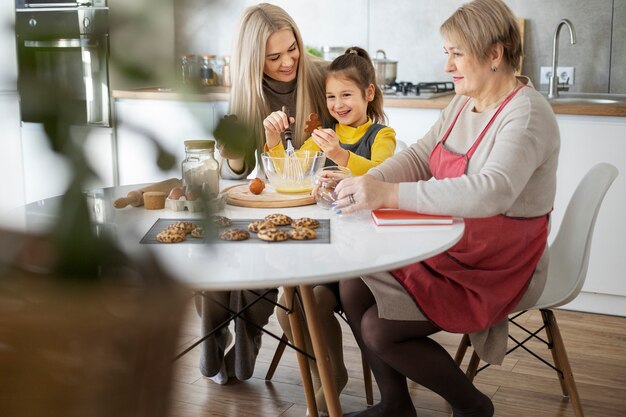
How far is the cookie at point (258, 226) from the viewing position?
1.78m

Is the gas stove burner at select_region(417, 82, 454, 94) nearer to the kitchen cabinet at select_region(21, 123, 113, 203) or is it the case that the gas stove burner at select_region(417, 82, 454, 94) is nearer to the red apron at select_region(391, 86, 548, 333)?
the red apron at select_region(391, 86, 548, 333)

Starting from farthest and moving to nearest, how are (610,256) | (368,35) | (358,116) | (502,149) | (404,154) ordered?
(368,35), (610,256), (358,116), (404,154), (502,149)

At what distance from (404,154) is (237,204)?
502mm

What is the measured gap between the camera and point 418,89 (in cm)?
370

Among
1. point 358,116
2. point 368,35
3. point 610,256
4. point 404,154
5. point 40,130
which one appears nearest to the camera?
point 40,130

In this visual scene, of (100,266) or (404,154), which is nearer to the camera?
(100,266)

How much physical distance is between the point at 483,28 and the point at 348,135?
A: 664 mm

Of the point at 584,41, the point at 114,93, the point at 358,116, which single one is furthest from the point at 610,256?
the point at 114,93

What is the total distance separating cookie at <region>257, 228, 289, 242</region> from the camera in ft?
5.58

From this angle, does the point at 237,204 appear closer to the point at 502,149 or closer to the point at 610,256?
the point at 502,149

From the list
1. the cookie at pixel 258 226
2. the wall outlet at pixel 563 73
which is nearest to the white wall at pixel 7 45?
the cookie at pixel 258 226

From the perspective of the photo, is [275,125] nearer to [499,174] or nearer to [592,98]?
[499,174]

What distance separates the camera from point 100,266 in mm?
346

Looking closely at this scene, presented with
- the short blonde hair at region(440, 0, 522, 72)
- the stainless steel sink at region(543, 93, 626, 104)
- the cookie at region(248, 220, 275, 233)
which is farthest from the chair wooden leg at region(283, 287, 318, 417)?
the stainless steel sink at region(543, 93, 626, 104)
